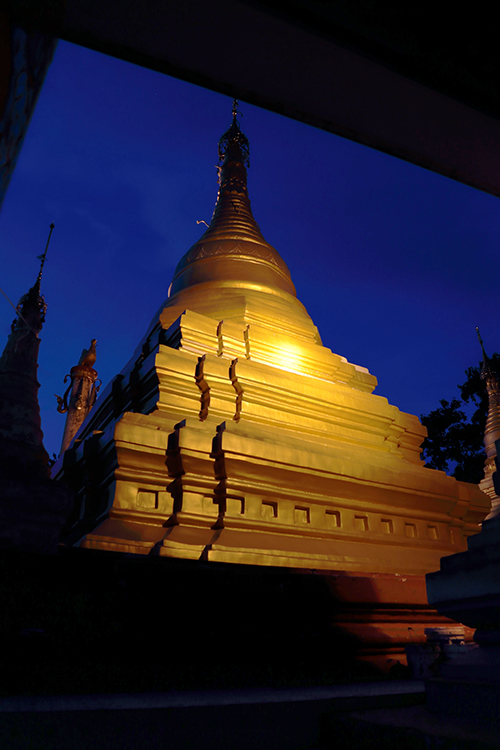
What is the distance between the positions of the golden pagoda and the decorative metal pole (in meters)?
3.73

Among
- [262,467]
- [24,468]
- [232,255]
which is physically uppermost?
[232,255]

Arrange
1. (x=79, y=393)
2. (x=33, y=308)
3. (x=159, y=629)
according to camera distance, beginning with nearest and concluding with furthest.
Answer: (x=159, y=629)
(x=33, y=308)
(x=79, y=393)

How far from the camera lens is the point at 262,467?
5711mm

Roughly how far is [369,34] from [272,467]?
4.63 meters

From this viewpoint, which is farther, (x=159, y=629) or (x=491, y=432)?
(x=491, y=432)

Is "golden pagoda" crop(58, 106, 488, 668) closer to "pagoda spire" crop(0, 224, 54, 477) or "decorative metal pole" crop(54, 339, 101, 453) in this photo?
"pagoda spire" crop(0, 224, 54, 477)

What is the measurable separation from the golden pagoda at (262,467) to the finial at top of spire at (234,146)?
6.53 meters

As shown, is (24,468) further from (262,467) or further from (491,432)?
(491,432)

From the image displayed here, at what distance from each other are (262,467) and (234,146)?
11399 mm

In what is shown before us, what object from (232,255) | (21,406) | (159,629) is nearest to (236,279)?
(232,255)

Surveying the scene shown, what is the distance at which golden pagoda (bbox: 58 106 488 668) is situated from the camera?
16.6ft

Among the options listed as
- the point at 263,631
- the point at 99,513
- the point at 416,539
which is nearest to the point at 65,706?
the point at 263,631

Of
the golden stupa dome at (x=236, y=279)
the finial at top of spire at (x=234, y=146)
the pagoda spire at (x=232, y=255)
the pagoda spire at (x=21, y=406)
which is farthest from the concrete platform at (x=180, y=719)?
the finial at top of spire at (x=234, y=146)

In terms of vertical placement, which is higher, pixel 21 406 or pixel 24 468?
pixel 21 406
